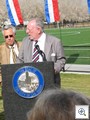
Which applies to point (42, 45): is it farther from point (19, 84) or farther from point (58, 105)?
point (58, 105)

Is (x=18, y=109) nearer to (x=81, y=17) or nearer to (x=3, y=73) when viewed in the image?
(x=3, y=73)

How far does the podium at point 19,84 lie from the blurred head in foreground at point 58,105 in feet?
10.8

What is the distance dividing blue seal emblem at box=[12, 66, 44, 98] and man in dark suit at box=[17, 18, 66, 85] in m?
0.40

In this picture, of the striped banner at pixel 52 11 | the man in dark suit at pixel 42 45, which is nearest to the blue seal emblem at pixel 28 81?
the man in dark suit at pixel 42 45

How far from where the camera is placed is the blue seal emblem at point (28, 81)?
511 cm

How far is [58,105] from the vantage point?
5.82ft

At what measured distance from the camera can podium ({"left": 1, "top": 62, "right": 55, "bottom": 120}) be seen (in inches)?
204

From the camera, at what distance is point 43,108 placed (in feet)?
5.82

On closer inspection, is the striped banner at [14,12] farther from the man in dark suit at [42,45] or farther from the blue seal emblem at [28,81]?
the blue seal emblem at [28,81]

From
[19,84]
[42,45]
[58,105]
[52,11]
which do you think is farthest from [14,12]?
[58,105]

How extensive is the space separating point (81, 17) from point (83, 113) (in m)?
104

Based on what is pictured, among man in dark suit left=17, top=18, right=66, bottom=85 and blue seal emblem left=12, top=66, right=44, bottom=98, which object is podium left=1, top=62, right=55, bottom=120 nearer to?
blue seal emblem left=12, top=66, right=44, bottom=98

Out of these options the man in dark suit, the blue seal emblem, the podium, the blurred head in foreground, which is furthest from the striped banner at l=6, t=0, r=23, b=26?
the blurred head in foreground

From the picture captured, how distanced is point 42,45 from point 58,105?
3.91m
